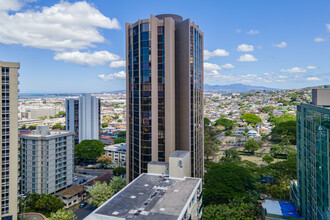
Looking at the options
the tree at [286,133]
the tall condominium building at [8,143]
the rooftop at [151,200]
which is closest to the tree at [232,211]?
the rooftop at [151,200]

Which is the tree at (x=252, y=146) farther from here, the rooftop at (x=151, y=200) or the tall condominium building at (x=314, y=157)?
the rooftop at (x=151, y=200)

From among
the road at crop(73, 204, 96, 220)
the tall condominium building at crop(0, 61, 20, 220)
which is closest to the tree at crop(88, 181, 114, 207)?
the road at crop(73, 204, 96, 220)

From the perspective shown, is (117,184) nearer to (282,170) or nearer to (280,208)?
(280,208)

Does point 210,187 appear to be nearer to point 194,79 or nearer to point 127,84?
point 194,79

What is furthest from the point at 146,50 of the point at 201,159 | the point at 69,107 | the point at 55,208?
the point at 69,107

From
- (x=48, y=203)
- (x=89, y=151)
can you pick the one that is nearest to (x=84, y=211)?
(x=48, y=203)
